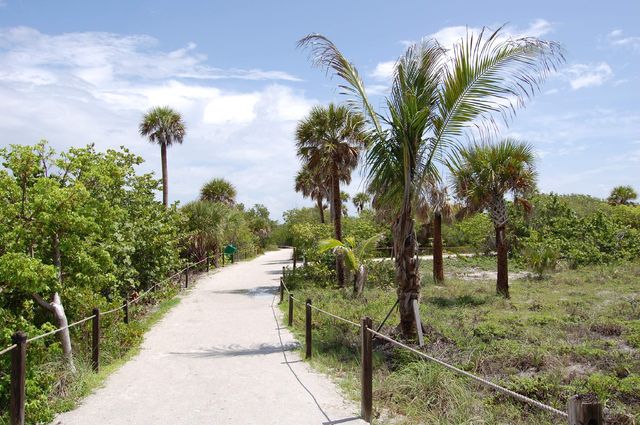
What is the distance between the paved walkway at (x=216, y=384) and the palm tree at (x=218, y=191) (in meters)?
29.7

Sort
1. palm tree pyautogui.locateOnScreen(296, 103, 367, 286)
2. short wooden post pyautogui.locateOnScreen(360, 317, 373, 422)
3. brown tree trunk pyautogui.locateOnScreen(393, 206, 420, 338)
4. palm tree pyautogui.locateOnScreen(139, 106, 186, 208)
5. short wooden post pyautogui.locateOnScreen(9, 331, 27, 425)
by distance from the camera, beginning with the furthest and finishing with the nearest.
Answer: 1. palm tree pyautogui.locateOnScreen(139, 106, 186, 208)
2. palm tree pyautogui.locateOnScreen(296, 103, 367, 286)
3. brown tree trunk pyautogui.locateOnScreen(393, 206, 420, 338)
4. short wooden post pyautogui.locateOnScreen(360, 317, 373, 422)
5. short wooden post pyautogui.locateOnScreen(9, 331, 27, 425)

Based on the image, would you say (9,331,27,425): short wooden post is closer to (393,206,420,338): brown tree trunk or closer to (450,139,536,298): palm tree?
(393,206,420,338): brown tree trunk

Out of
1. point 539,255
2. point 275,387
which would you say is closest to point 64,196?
point 275,387

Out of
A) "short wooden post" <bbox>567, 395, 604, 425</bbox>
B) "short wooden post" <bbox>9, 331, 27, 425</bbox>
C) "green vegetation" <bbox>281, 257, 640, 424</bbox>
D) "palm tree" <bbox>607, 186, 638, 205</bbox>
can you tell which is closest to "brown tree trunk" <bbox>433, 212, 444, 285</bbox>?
"green vegetation" <bbox>281, 257, 640, 424</bbox>

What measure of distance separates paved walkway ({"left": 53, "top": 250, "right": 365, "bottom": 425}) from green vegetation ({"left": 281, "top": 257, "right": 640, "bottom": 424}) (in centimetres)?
62

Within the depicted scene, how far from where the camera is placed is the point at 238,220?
38.8m

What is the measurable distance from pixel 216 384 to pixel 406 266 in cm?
426

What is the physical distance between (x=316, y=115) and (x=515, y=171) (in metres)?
8.03

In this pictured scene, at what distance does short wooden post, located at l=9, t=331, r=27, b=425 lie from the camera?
6.25 m

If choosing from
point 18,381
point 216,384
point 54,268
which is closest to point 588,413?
point 18,381

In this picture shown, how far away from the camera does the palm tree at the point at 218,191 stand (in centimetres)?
4409

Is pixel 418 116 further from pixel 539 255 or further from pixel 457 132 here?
pixel 539 255

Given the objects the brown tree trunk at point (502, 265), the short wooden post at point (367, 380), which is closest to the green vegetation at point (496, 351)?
the short wooden post at point (367, 380)

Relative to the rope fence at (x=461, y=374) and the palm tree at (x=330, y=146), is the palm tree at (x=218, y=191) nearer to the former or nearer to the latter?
the palm tree at (x=330, y=146)
